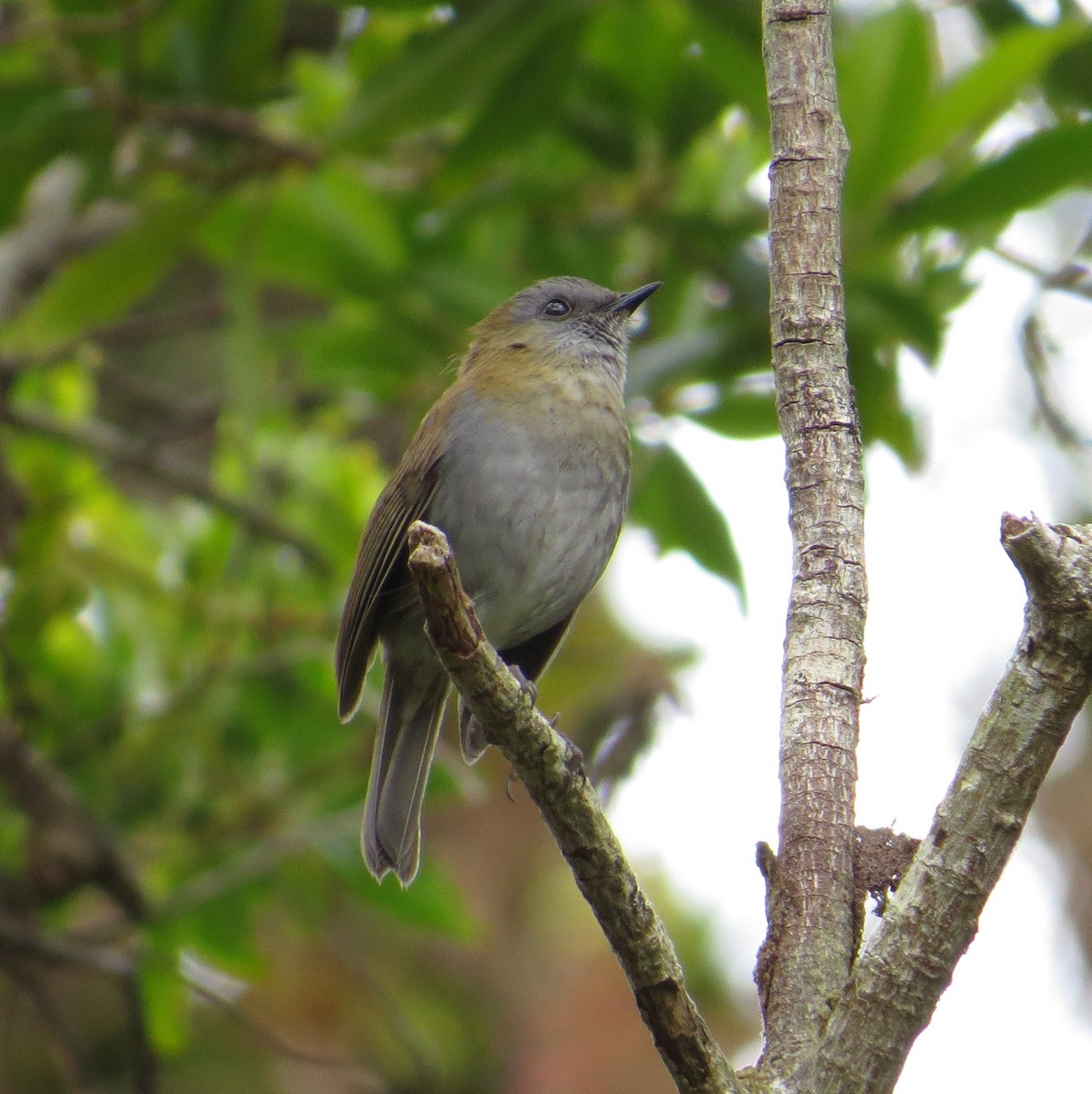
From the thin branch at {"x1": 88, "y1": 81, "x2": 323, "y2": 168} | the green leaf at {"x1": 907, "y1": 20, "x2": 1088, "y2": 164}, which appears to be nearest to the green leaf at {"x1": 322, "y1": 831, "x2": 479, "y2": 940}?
the thin branch at {"x1": 88, "y1": 81, "x2": 323, "y2": 168}

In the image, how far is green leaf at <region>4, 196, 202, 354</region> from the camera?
189 inches

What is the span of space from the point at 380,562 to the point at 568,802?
2.09 meters

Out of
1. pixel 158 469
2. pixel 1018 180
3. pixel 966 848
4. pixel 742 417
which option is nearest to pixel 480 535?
pixel 742 417

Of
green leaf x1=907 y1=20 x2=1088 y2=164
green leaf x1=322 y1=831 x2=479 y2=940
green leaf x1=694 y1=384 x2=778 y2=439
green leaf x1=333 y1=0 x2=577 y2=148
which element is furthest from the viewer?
green leaf x1=322 y1=831 x2=479 y2=940

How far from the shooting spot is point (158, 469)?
523cm

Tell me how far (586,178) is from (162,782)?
2.51 m

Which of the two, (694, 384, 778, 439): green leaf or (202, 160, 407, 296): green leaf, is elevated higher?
(202, 160, 407, 296): green leaf

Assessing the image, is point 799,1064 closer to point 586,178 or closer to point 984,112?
point 984,112

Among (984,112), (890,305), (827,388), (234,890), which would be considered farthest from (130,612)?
(827,388)

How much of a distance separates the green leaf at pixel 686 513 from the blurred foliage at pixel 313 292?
0.01m

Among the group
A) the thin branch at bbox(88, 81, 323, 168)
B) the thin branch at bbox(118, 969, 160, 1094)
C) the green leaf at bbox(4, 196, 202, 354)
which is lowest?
the thin branch at bbox(118, 969, 160, 1094)

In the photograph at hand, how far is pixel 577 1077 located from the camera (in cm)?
697

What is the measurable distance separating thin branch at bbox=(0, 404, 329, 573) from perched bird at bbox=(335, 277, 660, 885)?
2.71ft

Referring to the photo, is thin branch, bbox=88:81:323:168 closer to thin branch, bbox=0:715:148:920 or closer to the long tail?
the long tail
